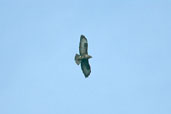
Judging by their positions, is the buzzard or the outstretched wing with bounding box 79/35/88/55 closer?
the buzzard

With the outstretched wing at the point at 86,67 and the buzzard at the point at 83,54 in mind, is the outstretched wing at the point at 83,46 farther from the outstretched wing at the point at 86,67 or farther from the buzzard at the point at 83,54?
the outstretched wing at the point at 86,67

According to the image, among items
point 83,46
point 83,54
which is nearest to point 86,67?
point 83,54

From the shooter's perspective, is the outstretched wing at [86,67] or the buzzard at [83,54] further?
the outstretched wing at [86,67]

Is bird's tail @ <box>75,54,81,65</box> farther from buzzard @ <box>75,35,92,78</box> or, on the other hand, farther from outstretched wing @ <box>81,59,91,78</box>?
outstretched wing @ <box>81,59,91,78</box>

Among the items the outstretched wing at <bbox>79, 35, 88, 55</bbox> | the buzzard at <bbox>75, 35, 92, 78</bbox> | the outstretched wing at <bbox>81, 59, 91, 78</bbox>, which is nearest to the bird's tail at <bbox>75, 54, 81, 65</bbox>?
the buzzard at <bbox>75, 35, 92, 78</bbox>

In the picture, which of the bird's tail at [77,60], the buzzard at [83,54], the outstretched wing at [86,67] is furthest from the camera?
the outstretched wing at [86,67]

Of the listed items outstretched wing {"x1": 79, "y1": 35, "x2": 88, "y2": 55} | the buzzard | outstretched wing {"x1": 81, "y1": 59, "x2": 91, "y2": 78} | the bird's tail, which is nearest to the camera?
the bird's tail

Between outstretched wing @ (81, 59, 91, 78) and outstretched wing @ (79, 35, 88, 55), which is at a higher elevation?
outstretched wing @ (79, 35, 88, 55)

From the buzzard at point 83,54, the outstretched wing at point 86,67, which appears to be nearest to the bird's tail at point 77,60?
the buzzard at point 83,54
